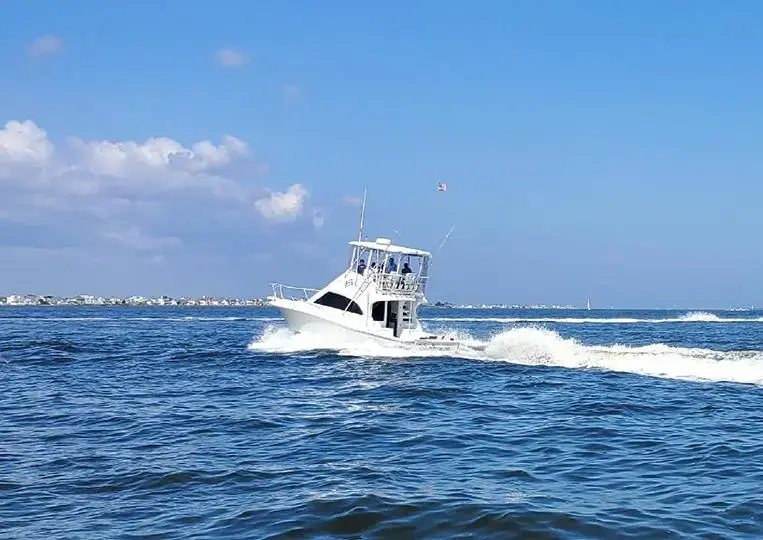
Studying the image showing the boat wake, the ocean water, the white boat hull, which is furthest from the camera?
the white boat hull

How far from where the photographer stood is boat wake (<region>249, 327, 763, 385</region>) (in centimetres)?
2420

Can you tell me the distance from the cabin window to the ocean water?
6.66 metres

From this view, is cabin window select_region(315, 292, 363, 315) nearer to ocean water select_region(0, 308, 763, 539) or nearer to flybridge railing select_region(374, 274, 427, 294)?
flybridge railing select_region(374, 274, 427, 294)

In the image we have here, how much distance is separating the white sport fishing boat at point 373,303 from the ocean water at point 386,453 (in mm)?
5966

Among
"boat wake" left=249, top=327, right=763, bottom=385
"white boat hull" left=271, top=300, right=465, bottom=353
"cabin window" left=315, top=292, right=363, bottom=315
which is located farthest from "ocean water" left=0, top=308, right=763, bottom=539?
"cabin window" left=315, top=292, right=363, bottom=315

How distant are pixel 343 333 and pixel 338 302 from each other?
1.47 meters

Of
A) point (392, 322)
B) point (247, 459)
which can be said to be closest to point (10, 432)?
point (247, 459)

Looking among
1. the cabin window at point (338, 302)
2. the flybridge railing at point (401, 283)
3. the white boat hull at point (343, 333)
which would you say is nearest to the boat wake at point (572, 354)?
the white boat hull at point (343, 333)

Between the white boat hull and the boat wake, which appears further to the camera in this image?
the white boat hull

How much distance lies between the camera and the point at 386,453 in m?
12.7

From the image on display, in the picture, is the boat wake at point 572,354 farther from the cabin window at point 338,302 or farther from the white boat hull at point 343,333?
the cabin window at point 338,302

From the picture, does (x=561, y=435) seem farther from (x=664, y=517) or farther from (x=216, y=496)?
(x=216, y=496)

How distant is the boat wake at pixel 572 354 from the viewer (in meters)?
24.2

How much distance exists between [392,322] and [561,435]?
18719 mm
